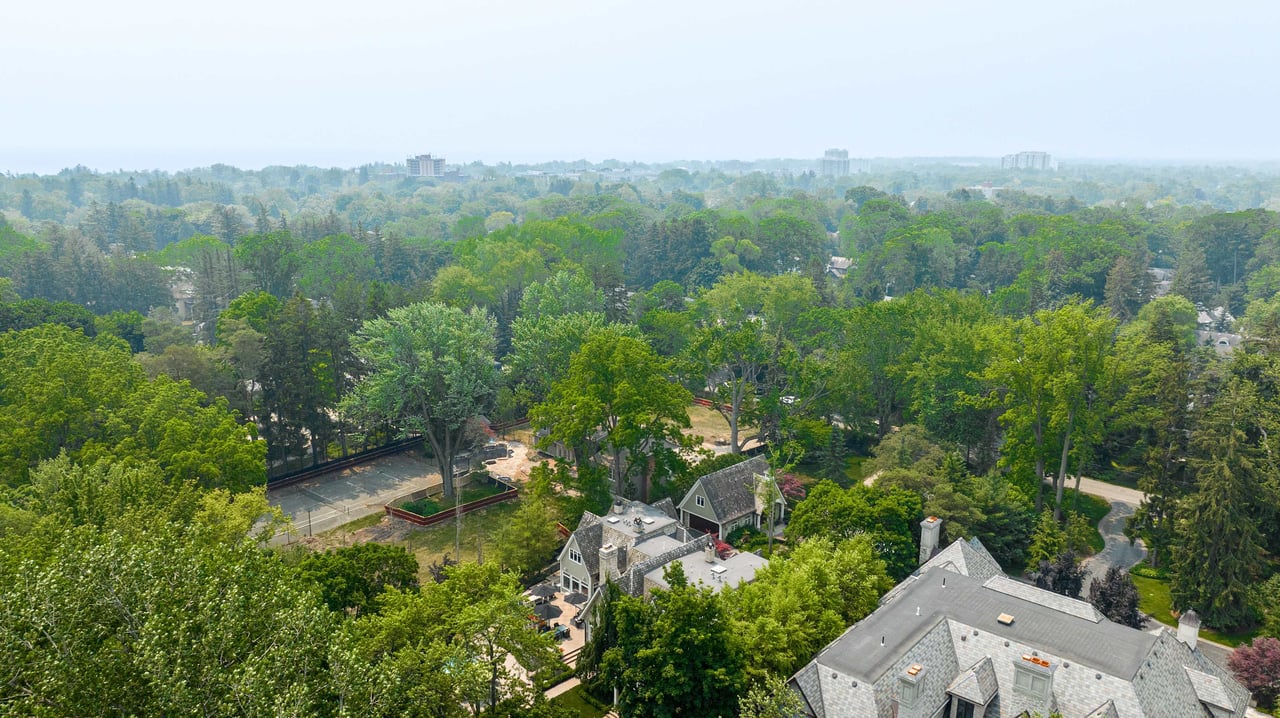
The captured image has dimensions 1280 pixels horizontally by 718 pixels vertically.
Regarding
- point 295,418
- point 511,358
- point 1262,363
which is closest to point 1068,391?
point 1262,363

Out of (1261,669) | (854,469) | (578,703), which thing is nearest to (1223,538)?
(1261,669)

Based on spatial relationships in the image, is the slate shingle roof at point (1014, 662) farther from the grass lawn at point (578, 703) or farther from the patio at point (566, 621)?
the patio at point (566, 621)

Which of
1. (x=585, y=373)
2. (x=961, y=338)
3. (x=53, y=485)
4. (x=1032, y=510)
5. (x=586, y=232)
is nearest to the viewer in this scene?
(x=53, y=485)

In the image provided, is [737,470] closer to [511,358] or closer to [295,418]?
[511,358]

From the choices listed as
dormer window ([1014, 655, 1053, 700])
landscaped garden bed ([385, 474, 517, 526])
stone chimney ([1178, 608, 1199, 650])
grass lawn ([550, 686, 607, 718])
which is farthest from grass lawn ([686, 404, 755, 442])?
dormer window ([1014, 655, 1053, 700])

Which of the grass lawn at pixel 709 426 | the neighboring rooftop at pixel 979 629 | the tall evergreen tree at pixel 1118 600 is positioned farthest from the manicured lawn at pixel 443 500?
the tall evergreen tree at pixel 1118 600

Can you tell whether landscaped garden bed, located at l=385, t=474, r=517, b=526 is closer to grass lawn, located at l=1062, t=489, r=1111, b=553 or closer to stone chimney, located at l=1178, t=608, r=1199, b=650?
grass lawn, located at l=1062, t=489, r=1111, b=553

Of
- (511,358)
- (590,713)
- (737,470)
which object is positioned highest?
(511,358)
